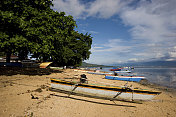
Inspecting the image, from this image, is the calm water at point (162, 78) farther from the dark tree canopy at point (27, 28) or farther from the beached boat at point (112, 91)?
the dark tree canopy at point (27, 28)

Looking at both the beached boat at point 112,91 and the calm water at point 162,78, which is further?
the calm water at point 162,78

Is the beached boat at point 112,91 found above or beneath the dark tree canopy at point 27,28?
beneath

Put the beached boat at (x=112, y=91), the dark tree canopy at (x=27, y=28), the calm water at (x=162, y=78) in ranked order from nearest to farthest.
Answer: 1. the beached boat at (x=112, y=91)
2. the dark tree canopy at (x=27, y=28)
3. the calm water at (x=162, y=78)

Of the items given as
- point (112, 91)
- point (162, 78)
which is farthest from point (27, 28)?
point (162, 78)

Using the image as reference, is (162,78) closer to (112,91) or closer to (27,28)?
(112,91)

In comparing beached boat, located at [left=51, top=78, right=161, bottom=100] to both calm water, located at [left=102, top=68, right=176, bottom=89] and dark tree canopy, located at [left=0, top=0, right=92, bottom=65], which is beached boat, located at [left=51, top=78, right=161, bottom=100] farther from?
calm water, located at [left=102, top=68, right=176, bottom=89]

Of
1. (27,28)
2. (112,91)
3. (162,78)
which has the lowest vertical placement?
(162,78)

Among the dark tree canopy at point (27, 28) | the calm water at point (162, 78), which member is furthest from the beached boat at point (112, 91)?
the calm water at point (162, 78)

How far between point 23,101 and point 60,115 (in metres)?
2.93

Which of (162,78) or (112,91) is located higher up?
(112,91)

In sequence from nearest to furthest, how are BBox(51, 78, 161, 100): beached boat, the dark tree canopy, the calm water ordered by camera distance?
BBox(51, 78, 161, 100): beached boat
the dark tree canopy
the calm water

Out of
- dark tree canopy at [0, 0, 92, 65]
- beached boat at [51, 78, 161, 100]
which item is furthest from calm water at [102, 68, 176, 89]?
dark tree canopy at [0, 0, 92, 65]

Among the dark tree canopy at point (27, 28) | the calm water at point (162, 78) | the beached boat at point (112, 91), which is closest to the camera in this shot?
the beached boat at point (112, 91)

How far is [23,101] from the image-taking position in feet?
21.8
